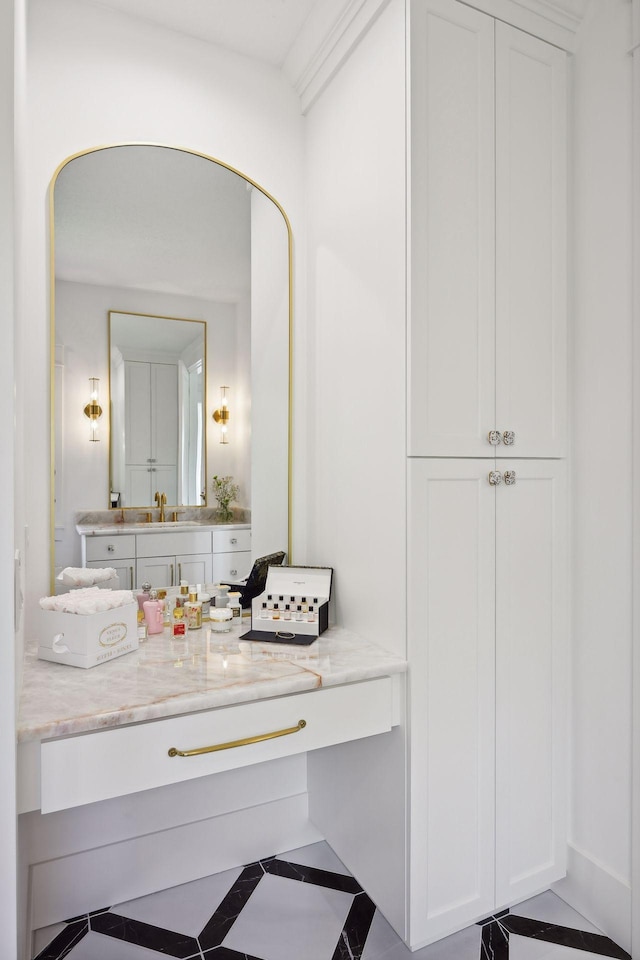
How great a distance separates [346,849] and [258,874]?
11.6 inches

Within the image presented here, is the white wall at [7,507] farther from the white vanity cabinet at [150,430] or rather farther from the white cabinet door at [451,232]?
the white cabinet door at [451,232]

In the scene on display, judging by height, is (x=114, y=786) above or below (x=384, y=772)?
above

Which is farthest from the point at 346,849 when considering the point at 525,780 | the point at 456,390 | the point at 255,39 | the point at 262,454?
the point at 255,39

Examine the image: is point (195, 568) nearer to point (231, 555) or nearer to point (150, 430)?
point (231, 555)

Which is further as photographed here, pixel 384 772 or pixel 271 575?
pixel 271 575

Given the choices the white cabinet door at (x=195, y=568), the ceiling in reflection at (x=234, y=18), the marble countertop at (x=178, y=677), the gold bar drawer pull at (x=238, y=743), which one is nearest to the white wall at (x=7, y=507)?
the marble countertop at (x=178, y=677)

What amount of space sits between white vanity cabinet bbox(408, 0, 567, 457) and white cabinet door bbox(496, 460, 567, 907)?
0.17m

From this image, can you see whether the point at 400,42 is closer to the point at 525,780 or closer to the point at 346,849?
the point at 525,780

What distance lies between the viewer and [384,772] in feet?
5.39

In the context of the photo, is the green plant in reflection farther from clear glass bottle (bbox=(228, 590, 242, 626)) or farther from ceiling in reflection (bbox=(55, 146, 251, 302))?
ceiling in reflection (bbox=(55, 146, 251, 302))

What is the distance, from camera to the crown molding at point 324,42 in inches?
66.4

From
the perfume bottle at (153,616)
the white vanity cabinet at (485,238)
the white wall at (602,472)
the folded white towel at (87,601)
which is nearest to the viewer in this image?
the folded white towel at (87,601)

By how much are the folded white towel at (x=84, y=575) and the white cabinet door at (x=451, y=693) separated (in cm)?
91

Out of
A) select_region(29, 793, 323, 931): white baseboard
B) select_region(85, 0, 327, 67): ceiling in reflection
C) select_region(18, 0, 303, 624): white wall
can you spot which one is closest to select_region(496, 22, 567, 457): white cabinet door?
select_region(85, 0, 327, 67): ceiling in reflection
